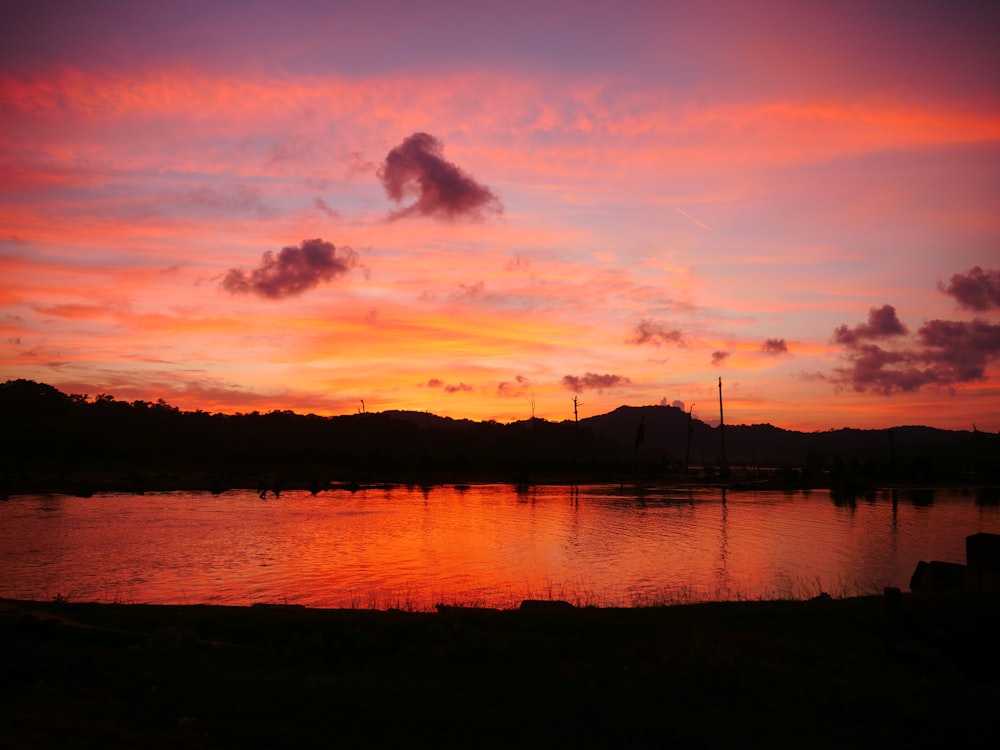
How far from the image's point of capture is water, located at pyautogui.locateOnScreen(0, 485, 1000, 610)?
1227 inches

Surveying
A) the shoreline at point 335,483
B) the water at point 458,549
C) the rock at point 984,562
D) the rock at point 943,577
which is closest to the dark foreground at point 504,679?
the rock at point 984,562

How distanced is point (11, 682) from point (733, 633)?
14.0 m

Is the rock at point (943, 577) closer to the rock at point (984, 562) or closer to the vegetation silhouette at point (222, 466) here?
the rock at point (984, 562)

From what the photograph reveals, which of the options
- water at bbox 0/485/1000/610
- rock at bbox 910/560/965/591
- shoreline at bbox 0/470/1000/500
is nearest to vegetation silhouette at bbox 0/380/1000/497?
shoreline at bbox 0/470/1000/500

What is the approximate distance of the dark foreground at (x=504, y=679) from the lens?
10.8 m

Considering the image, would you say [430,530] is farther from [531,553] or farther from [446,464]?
[446,464]

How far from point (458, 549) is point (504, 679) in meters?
32.2

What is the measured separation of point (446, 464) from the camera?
470ft

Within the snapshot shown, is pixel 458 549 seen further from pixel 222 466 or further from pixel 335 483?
pixel 222 466

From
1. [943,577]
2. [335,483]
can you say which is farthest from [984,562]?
Result: [335,483]

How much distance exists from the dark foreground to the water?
30.1 feet

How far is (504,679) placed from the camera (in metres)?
13.5

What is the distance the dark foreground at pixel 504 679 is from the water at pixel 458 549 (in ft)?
30.1

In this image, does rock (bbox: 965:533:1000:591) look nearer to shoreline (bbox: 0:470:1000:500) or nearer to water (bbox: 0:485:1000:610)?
water (bbox: 0:485:1000:610)
